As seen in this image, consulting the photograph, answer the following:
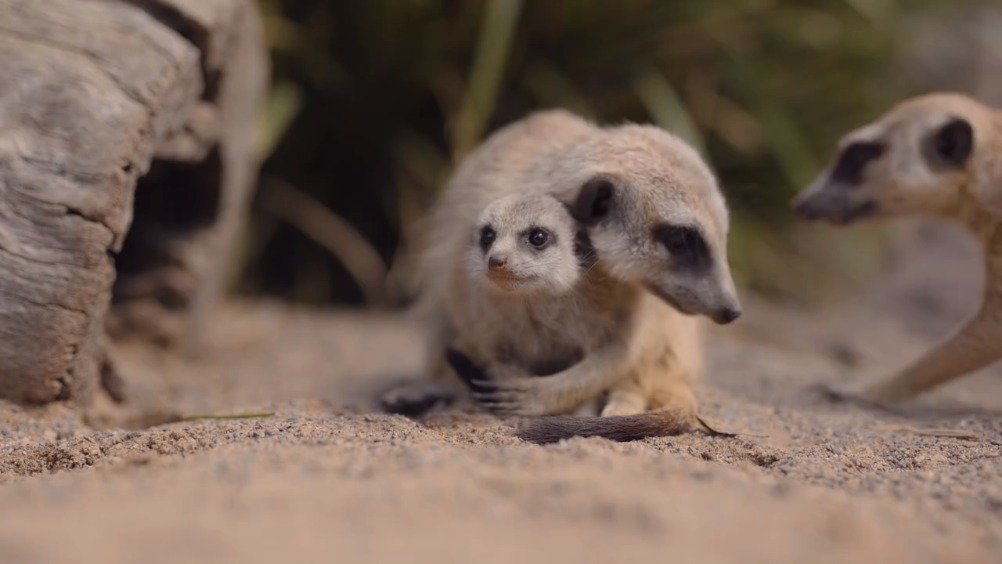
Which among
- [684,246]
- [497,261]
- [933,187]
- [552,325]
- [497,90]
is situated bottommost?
[552,325]

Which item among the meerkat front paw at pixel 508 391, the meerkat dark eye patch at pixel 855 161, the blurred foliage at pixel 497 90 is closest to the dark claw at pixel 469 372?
the meerkat front paw at pixel 508 391

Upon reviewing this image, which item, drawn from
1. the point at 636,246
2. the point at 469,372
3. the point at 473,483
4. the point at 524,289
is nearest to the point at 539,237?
the point at 524,289

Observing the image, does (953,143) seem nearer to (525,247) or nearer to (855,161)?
(855,161)

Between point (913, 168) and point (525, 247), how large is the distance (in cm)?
160

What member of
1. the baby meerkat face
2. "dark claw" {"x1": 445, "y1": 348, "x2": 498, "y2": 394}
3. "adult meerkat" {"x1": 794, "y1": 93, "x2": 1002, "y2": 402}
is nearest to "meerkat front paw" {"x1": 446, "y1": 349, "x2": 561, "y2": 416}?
"dark claw" {"x1": 445, "y1": 348, "x2": 498, "y2": 394}

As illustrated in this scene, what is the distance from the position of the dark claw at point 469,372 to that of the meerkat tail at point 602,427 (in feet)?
0.94

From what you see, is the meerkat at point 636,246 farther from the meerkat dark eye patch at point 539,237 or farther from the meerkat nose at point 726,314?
the meerkat dark eye patch at point 539,237

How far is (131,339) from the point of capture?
3791 millimetres

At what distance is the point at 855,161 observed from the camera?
11.7 feet

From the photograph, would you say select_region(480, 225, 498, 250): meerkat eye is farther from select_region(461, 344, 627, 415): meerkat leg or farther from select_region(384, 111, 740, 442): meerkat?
select_region(461, 344, 627, 415): meerkat leg

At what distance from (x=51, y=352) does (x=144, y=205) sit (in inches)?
50.0

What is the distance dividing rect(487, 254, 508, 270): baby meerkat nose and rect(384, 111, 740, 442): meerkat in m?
0.28

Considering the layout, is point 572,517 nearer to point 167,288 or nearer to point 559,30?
point 167,288

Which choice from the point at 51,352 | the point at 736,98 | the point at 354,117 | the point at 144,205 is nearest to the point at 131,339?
the point at 144,205
